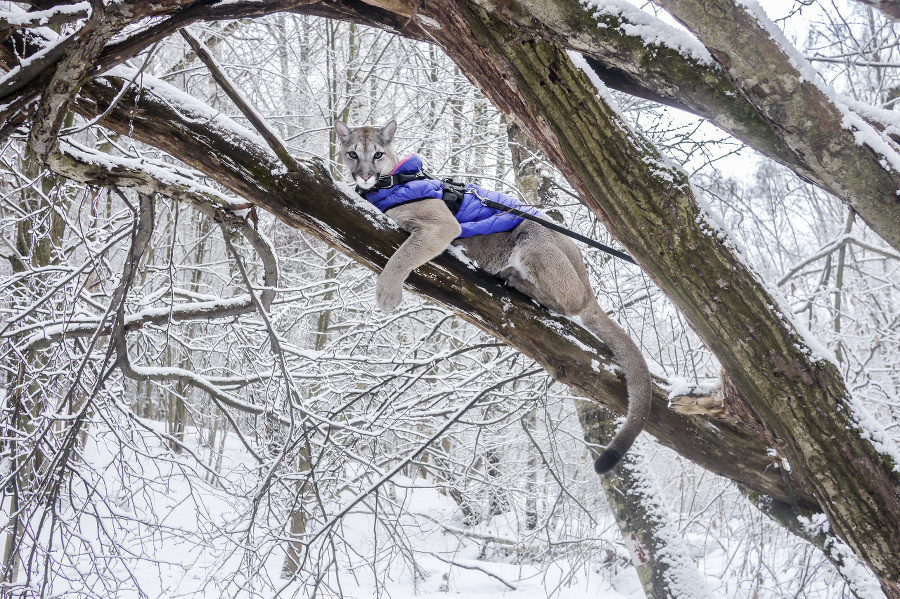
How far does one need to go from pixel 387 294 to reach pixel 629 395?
4.59 feet

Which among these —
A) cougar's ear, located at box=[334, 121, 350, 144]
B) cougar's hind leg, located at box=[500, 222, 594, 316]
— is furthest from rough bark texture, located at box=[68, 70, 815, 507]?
cougar's ear, located at box=[334, 121, 350, 144]

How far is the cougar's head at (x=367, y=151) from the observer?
→ 14.2 feet

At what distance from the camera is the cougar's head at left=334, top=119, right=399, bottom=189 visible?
433cm

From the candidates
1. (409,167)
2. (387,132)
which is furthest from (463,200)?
(387,132)

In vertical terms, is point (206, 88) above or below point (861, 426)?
above

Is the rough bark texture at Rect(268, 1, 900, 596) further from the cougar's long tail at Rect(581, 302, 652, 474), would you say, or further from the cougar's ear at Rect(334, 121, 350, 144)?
the cougar's ear at Rect(334, 121, 350, 144)

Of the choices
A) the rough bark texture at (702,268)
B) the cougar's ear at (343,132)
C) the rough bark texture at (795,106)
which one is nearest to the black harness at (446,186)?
the cougar's ear at (343,132)

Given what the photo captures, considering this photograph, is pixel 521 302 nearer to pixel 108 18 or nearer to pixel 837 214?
pixel 108 18

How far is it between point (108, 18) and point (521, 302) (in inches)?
88.1

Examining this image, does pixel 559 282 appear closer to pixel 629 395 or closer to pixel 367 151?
pixel 629 395

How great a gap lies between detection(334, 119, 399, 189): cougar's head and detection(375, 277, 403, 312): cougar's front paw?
1.11 m

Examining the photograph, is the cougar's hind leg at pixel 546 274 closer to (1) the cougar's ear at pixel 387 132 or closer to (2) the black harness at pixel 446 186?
(2) the black harness at pixel 446 186

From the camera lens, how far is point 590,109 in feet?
7.32

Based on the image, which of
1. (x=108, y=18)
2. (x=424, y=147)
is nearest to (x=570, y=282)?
(x=108, y=18)
